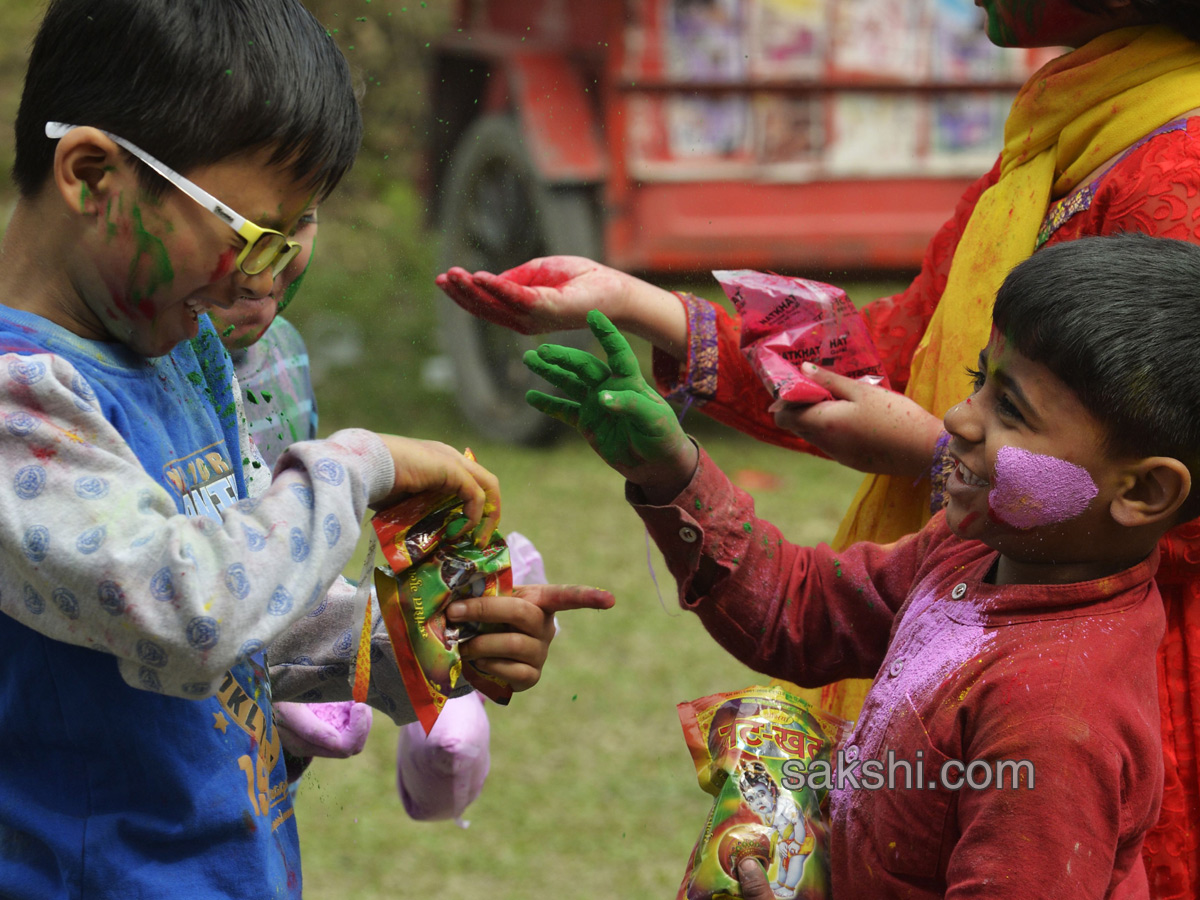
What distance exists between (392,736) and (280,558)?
2768 millimetres

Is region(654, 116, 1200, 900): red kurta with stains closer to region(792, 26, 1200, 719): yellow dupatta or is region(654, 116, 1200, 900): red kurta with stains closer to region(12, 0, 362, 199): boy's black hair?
region(792, 26, 1200, 719): yellow dupatta

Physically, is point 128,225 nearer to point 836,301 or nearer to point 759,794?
point 759,794

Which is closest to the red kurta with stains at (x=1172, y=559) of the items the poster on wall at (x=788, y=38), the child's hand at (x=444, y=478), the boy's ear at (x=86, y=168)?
the child's hand at (x=444, y=478)

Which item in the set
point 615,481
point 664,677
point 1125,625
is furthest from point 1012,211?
point 615,481

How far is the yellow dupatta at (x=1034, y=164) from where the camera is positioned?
1667mm

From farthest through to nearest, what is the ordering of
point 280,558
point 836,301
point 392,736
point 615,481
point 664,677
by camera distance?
point 615,481, point 664,677, point 392,736, point 836,301, point 280,558

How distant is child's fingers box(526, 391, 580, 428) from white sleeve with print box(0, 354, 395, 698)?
0.50m

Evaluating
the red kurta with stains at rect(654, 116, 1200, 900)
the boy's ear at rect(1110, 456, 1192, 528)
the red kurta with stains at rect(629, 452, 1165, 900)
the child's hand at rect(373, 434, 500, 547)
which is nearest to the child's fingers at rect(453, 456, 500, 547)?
the child's hand at rect(373, 434, 500, 547)

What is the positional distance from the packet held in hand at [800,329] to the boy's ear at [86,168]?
0.99 metres

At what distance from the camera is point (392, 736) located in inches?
149

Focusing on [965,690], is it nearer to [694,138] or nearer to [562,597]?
[562,597]

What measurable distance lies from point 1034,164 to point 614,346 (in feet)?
2.31

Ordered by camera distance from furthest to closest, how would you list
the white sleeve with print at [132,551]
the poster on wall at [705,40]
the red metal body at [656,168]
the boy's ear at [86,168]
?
the poster on wall at [705,40] < the red metal body at [656,168] < the boy's ear at [86,168] < the white sleeve with print at [132,551]

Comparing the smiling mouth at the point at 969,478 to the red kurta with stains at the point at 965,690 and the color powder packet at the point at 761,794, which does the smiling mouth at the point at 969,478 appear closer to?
the red kurta with stains at the point at 965,690
